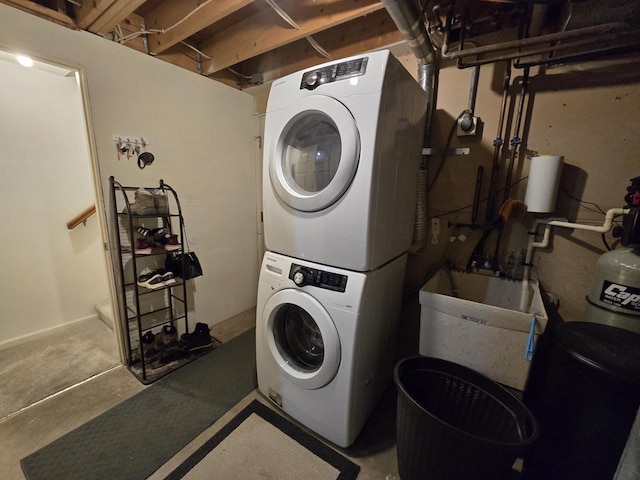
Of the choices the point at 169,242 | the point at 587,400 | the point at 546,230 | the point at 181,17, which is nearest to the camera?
the point at 587,400

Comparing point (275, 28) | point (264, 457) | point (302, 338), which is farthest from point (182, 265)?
point (275, 28)

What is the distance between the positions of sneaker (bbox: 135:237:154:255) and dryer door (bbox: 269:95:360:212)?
1076 millimetres

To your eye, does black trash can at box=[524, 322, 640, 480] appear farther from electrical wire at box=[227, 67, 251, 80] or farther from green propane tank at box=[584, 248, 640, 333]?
electrical wire at box=[227, 67, 251, 80]

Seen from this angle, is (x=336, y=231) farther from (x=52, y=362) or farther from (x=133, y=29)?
(x=52, y=362)

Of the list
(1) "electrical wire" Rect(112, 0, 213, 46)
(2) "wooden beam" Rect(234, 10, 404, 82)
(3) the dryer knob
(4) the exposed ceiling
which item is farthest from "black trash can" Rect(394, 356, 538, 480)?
(1) "electrical wire" Rect(112, 0, 213, 46)

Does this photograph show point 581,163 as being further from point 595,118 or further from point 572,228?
point 572,228

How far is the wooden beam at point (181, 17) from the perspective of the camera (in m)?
1.44

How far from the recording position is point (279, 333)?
56.4 inches

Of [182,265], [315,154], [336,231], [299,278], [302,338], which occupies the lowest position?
[302,338]

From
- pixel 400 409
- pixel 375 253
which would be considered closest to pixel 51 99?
pixel 375 253

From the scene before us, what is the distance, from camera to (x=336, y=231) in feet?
3.72

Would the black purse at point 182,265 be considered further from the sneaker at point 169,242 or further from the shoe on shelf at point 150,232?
the shoe on shelf at point 150,232

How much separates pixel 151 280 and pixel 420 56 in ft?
7.24

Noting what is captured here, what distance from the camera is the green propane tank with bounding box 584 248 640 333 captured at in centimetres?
102
